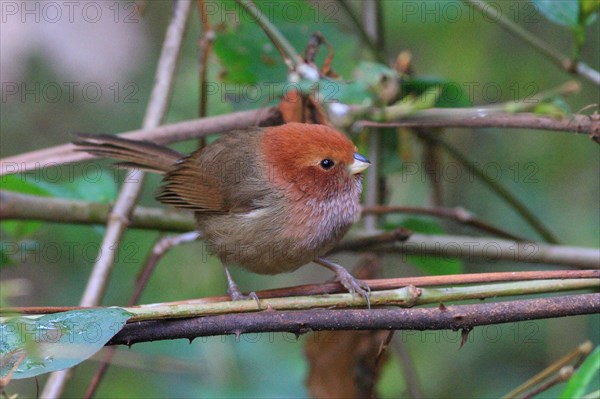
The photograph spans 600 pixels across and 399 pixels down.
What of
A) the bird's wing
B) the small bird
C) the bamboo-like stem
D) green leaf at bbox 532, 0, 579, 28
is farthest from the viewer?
the bird's wing

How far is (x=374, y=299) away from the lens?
2.52 m

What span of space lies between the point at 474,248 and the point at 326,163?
91cm

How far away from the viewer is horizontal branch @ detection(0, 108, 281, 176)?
3518mm

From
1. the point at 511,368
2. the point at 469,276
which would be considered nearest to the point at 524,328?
the point at 511,368

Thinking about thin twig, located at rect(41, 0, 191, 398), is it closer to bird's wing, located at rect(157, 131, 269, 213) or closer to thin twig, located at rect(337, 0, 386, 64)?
bird's wing, located at rect(157, 131, 269, 213)

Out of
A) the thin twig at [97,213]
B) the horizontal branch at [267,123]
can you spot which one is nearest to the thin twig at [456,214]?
the thin twig at [97,213]

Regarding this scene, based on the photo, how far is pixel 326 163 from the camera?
11.8 feet

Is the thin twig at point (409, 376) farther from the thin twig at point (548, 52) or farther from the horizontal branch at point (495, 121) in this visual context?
the thin twig at point (548, 52)

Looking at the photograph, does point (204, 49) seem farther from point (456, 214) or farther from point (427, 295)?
point (427, 295)

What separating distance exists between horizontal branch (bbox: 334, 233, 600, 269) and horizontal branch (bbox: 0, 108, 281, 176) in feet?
2.78

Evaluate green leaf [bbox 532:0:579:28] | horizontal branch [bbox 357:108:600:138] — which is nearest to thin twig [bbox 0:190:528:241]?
horizontal branch [bbox 357:108:600:138]

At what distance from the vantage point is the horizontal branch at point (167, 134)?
3518 millimetres

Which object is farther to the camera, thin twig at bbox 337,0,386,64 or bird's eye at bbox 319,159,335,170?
thin twig at bbox 337,0,386,64

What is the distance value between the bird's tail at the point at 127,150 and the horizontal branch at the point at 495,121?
3.80ft
